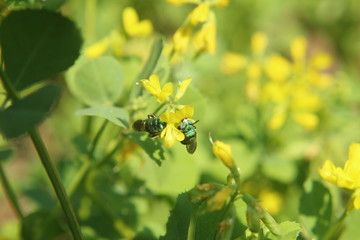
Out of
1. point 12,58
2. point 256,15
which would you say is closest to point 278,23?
point 256,15

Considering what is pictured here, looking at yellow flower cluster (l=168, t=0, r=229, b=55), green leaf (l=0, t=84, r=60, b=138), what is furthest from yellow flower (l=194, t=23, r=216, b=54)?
green leaf (l=0, t=84, r=60, b=138)

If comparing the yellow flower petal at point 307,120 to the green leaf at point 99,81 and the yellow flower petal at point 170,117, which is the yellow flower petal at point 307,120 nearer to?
the green leaf at point 99,81

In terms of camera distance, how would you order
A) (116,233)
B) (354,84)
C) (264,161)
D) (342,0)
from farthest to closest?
1. (342,0)
2. (354,84)
3. (264,161)
4. (116,233)

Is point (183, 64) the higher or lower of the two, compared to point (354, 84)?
higher

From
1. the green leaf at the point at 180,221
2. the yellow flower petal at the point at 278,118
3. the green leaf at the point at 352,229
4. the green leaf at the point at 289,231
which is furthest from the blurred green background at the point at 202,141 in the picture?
the green leaf at the point at 289,231

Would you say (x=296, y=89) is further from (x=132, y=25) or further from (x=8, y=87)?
(x=8, y=87)

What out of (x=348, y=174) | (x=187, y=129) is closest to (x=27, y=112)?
(x=187, y=129)

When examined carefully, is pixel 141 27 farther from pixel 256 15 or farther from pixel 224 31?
pixel 256 15
